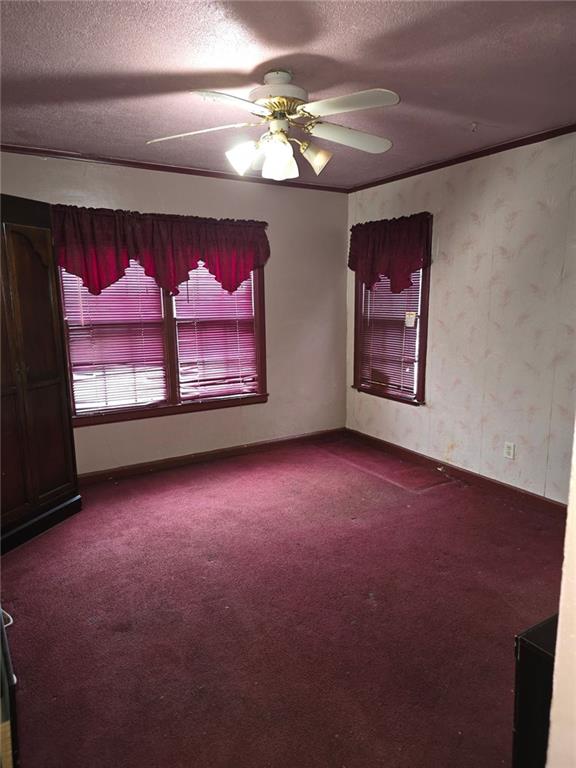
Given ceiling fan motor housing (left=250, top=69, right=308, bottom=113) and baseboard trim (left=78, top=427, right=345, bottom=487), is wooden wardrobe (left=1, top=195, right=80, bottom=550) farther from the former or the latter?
ceiling fan motor housing (left=250, top=69, right=308, bottom=113)

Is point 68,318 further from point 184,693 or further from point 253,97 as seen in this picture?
point 184,693

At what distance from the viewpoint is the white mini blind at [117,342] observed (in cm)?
389

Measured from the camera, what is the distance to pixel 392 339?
462cm

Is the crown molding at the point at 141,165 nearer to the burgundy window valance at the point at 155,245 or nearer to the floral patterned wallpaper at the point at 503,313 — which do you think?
the burgundy window valance at the point at 155,245

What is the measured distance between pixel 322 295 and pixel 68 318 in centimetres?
236

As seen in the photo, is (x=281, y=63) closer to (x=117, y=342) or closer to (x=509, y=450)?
(x=117, y=342)

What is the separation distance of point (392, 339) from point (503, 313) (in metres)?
1.17

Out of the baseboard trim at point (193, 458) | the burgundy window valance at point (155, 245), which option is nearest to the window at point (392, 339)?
the baseboard trim at point (193, 458)

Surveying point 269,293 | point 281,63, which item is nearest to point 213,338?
point 269,293

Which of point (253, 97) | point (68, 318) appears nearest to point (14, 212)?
point (68, 318)

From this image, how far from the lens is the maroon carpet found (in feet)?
5.74

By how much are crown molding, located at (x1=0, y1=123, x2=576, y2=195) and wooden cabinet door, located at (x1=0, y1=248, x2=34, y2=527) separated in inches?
43.7

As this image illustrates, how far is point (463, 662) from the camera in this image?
2084 millimetres

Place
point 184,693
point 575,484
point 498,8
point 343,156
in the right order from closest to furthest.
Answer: point 575,484
point 498,8
point 184,693
point 343,156
